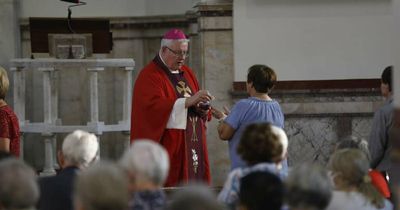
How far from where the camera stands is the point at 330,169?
582cm

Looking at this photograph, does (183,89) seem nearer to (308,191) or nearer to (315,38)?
(315,38)

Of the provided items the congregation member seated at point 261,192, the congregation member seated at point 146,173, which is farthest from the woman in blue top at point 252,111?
the congregation member seated at point 146,173

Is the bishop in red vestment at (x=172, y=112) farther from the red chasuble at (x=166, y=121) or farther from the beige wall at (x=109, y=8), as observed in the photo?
the beige wall at (x=109, y=8)

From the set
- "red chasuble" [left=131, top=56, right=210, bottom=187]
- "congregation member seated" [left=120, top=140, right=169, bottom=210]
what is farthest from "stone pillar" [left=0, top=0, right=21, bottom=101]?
"congregation member seated" [left=120, top=140, right=169, bottom=210]

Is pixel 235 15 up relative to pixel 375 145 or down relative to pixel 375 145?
up

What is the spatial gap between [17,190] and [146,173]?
0.57m

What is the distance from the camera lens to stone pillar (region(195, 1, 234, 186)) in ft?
36.4

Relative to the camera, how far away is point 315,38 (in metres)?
11.2

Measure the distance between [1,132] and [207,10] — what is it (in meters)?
3.71

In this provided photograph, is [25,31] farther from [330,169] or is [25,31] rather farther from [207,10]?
[330,169]

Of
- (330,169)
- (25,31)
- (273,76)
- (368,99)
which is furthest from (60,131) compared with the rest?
(330,169)

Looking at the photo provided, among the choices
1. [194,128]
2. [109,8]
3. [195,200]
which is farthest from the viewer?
[109,8]

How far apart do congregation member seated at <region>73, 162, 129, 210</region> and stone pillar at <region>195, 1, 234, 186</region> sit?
6291 millimetres

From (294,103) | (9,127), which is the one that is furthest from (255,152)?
(294,103)
